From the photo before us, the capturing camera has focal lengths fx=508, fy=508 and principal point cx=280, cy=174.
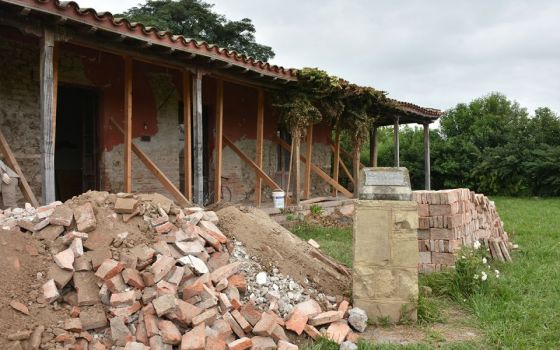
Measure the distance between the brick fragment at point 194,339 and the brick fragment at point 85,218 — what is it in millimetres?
1382

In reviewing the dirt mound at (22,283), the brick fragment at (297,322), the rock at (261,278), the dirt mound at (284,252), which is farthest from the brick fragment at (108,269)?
the brick fragment at (297,322)

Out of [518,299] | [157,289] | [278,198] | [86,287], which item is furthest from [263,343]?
[278,198]

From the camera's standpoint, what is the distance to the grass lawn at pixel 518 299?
13.3ft

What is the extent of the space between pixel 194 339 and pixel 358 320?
1.47 meters

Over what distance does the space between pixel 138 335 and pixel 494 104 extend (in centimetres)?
2715

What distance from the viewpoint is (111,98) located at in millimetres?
8328

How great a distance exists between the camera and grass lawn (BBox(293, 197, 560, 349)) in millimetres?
4062

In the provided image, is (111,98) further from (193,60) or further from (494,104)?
(494,104)

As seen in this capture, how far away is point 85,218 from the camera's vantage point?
4336 mm

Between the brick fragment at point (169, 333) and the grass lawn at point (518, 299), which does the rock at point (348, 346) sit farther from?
the brick fragment at point (169, 333)

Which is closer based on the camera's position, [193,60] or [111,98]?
[193,60]

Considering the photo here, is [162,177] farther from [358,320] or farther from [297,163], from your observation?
[358,320]

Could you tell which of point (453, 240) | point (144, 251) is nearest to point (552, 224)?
point (453, 240)

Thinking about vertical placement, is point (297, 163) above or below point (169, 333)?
above
